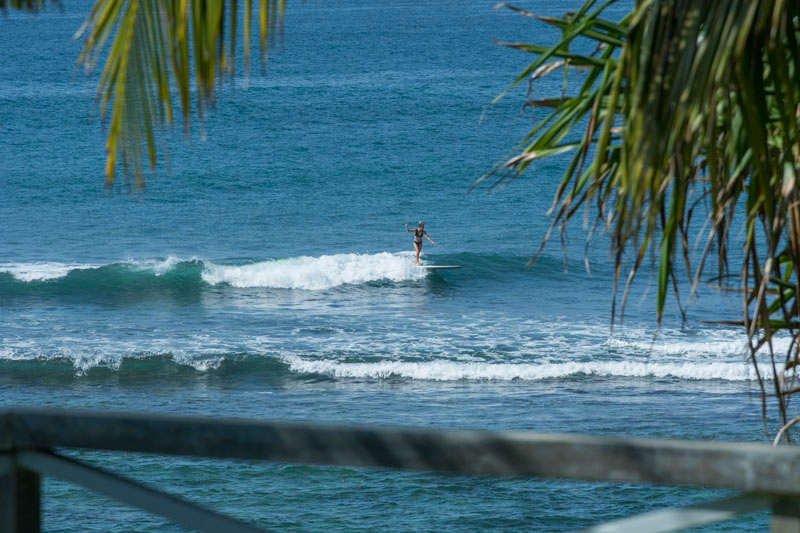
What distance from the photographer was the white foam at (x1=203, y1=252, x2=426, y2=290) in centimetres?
2506

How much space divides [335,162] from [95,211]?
42.7 ft

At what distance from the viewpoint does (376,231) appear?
105 ft

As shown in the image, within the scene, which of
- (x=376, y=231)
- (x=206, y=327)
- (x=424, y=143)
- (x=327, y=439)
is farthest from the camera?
(x=424, y=143)

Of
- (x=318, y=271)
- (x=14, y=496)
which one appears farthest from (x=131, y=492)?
(x=318, y=271)

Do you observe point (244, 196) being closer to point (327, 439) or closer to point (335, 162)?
point (335, 162)

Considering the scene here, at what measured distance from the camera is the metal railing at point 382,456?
1249 millimetres

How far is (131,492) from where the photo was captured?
147 cm

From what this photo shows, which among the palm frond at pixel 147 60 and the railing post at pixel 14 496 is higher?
the palm frond at pixel 147 60

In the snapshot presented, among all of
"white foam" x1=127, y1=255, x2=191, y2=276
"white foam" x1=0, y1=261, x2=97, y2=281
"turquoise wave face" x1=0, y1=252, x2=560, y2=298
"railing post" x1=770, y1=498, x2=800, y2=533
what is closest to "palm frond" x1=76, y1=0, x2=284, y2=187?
"railing post" x1=770, y1=498, x2=800, y2=533

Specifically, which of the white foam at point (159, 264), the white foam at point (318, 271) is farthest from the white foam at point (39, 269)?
the white foam at point (318, 271)

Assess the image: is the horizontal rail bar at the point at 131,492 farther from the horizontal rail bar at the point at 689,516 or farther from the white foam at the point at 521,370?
the white foam at the point at 521,370

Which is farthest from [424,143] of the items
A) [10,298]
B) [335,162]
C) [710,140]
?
[710,140]

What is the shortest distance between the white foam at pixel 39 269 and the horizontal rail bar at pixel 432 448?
24.1 m

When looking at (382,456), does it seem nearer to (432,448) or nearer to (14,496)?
(432,448)
